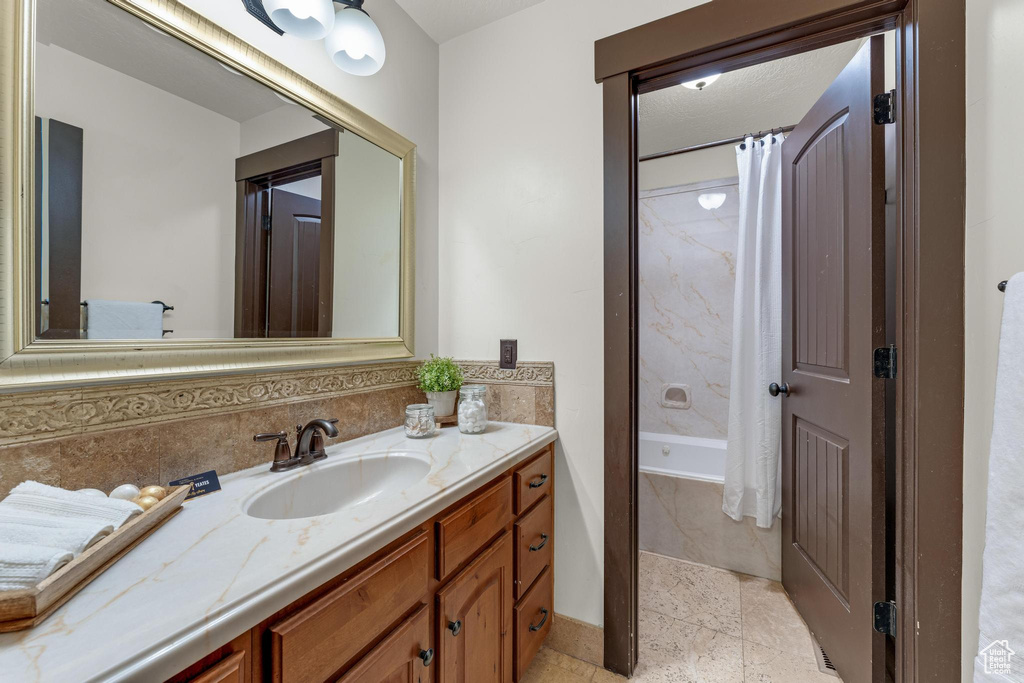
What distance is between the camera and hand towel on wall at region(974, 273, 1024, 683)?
2.43 ft

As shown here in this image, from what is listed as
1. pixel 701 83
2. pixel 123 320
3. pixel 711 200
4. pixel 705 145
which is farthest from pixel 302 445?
pixel 705 145

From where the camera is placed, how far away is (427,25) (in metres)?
1.72

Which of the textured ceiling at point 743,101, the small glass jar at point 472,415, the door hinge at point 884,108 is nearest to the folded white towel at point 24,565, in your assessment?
the small glass jar at point 472,415

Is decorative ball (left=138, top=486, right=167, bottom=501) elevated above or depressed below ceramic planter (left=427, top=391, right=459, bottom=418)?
below

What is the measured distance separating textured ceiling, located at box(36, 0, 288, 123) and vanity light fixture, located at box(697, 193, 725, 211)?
247cm

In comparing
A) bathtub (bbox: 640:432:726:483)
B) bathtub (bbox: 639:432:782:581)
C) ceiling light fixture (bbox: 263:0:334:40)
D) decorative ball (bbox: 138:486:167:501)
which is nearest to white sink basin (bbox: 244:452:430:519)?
decorative ball (bbox: 138:486:167:501)

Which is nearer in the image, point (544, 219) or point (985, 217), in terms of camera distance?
point (985, 217)

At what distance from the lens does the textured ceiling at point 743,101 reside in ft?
6.06

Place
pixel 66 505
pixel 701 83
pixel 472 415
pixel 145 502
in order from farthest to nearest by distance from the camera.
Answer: pixel 701 83
pixel 472 415
pixel 145 502
pixel 66 505

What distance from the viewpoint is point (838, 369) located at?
1.43 meters

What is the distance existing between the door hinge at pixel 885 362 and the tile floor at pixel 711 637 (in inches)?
42.1

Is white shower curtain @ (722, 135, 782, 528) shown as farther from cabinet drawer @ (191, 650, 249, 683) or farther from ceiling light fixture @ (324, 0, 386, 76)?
cabinet drawer @ (191, 650, 249, 683)

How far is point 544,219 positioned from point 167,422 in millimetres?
1296

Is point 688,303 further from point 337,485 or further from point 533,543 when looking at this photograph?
point 337,485
